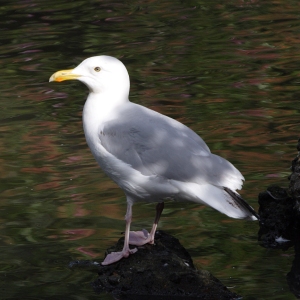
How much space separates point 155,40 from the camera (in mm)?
12766

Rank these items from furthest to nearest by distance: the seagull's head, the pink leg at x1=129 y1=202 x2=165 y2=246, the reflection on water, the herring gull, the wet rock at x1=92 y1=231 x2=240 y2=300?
1. the reflection on water
2. the seagull's head
3. the pink leg at x1=129 y1=202 x2=165 y2=246
4. the herring gull
5. the wet rock at x1=92 y1=231 x2=240 y2=300

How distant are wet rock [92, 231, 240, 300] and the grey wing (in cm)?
50

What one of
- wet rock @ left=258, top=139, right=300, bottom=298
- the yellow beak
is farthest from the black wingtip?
the yellow beak

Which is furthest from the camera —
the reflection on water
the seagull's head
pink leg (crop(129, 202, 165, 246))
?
the reflection on water

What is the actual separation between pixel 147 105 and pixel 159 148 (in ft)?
14.8

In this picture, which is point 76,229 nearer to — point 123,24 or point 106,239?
point 106,239

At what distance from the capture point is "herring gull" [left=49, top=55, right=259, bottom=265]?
5.12 meters

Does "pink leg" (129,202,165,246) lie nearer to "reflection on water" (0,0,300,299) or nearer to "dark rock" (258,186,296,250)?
"reflection on water" (0,0,300,299)

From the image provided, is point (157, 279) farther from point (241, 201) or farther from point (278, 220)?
point (278, 220)

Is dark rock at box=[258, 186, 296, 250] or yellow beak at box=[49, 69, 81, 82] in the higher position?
yellow beak at box=[49, 69, 81, 82]

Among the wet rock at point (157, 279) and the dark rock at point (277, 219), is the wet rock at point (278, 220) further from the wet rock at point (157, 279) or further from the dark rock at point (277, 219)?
the wet rock at point (157, 279)

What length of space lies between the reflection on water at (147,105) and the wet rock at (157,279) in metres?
0.23

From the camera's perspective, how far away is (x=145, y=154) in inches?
209

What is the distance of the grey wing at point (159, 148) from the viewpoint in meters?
5.18
